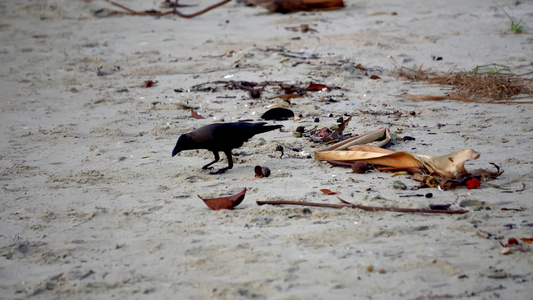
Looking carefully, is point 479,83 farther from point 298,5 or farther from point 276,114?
point 298,5

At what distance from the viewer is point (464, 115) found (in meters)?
4.45

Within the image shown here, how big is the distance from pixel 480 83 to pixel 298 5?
406 centimetres

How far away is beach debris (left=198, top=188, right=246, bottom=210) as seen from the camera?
286 centimetres

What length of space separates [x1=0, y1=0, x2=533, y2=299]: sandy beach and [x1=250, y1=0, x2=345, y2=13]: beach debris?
80cm

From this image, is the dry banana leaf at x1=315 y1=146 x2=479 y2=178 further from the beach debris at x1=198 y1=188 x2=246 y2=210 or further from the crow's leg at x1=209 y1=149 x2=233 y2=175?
the beach debris at x1=198 y1=188 x2=246 y2=210

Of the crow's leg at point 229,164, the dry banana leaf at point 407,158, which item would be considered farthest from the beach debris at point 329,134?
the crow's leg at point 229,164

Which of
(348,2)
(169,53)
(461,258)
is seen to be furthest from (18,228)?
(348,2)

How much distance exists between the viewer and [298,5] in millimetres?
8438

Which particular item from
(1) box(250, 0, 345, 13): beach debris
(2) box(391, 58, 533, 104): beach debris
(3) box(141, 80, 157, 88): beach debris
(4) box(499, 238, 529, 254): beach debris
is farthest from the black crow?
(1) box(250, 0, 345, 13): beach debris

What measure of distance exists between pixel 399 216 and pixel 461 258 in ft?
1.46

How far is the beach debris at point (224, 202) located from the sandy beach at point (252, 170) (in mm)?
38

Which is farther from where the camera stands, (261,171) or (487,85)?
(487,85)

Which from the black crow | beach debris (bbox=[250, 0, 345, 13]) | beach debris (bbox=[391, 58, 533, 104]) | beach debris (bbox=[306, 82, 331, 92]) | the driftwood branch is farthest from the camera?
beach debris (bbox=[250, 0, 345, 13])

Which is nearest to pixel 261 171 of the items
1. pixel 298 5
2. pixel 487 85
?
pixel 487 85
